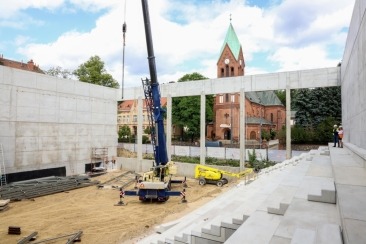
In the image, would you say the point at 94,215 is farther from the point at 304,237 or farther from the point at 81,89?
the point at 81,89

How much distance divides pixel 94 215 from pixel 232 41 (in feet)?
161

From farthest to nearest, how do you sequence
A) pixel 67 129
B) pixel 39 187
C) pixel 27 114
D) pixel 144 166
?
1. pixel 144 166
2. pixel 67 129
3. pixel 27 114
4. pixel 39 187

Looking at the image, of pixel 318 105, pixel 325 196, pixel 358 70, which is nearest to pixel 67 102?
pixel 358 70

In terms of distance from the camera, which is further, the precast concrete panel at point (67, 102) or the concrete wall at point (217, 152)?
the concrete wall at point (217, 152)

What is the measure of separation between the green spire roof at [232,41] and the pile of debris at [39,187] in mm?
41350

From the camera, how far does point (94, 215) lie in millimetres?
14906

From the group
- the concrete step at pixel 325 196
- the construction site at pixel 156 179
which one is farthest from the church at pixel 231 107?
the concrete step at pixel 325 196

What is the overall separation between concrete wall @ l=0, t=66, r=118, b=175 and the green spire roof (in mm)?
32362

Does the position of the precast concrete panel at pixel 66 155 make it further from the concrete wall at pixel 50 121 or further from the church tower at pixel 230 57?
the church tower at pixel 230 57

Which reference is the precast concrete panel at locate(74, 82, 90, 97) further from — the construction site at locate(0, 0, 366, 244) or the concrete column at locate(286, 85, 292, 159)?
the concrete column at locate(286, 85, 292, 159)

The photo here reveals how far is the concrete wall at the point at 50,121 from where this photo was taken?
21.2 m

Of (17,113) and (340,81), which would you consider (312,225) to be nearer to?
(340,81)

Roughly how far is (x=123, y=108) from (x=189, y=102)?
95.6 ft

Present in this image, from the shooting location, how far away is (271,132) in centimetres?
5762
